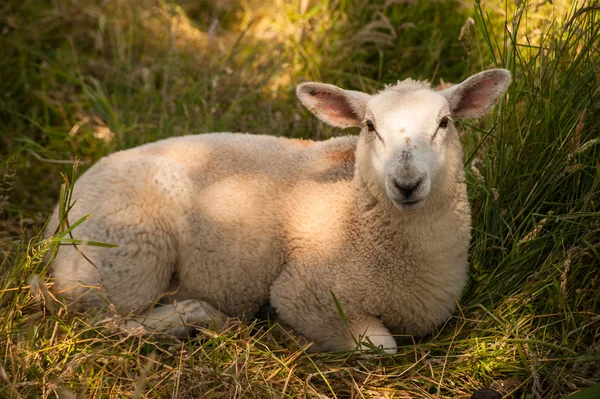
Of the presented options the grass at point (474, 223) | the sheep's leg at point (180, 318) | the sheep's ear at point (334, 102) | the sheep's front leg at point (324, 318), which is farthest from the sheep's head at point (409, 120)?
the sheep's leg at point (180, 318)

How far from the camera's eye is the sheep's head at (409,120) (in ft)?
9.96

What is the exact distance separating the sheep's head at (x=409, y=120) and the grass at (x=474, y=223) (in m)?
0.37

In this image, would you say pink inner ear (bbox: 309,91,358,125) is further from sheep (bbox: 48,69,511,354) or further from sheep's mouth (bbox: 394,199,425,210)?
sheep's mouth (bbox: 394,199,425,210)

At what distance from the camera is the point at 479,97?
11.4 ft

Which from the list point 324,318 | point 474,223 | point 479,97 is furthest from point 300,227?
point 479,97

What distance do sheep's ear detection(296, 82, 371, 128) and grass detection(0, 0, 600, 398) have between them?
0.77 meters

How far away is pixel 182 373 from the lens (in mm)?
3082

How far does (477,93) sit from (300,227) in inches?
45.6

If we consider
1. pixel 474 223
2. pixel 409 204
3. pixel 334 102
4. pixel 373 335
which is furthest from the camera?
pixel 474 223

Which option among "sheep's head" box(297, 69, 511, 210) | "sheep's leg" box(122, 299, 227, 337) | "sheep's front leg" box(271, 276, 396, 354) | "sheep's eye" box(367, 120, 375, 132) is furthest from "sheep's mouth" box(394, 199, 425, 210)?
"sheep's leg" box(122, 299, 227, 337)

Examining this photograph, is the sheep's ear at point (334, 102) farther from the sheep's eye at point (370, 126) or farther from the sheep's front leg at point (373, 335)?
the sheep's front leg at point (373, 335)

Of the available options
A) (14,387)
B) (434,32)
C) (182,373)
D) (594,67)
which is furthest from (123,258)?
(434,32)

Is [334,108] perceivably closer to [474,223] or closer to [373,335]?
[474,223]

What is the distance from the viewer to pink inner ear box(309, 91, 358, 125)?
3.64 metres
